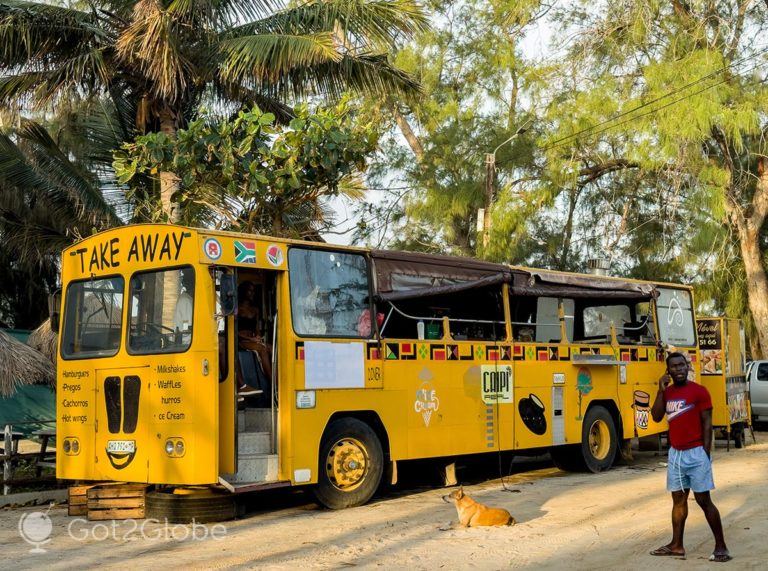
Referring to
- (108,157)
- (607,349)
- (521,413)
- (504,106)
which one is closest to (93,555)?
(521,413)

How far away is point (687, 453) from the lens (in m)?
8.08

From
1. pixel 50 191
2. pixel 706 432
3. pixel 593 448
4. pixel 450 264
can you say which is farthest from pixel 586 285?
pixel 50 191

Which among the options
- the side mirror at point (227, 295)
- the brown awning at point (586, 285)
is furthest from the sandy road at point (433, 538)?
the brown awning at point (586, 285)

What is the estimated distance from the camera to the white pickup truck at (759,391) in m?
23.6

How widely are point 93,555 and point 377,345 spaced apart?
4.36m

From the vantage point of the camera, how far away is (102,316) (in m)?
11.4

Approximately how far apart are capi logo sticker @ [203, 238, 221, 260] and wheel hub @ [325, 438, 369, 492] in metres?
2.60

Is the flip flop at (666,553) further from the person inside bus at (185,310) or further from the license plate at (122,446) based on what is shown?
the license plate at (122,446)

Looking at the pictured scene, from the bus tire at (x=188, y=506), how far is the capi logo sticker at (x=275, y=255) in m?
2.50

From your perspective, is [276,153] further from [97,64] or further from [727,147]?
[727,147]

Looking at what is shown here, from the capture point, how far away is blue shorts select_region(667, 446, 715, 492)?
802 centimetres

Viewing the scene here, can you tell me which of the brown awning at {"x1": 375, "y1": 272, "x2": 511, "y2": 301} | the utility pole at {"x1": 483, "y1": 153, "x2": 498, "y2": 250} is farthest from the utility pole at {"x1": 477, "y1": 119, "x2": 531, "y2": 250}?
the brown awning at {"x1": 375, "y1": 272, "x2": 511, "y2": 301}

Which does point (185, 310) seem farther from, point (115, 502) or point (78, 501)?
point (78, 501)

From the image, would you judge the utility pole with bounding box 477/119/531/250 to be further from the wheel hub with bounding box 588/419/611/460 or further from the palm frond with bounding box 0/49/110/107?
the palm frond with bounding box 0/49/110/107
